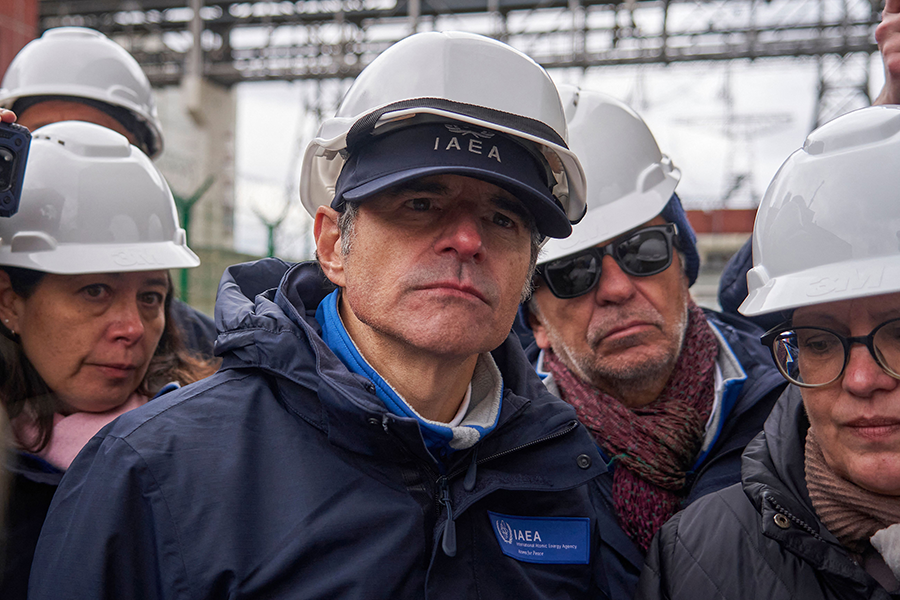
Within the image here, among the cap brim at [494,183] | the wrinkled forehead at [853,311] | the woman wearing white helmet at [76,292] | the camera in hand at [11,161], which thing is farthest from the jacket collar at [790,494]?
the camera in hand at [11,161]

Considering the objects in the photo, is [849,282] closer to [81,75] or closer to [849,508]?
[849,508]

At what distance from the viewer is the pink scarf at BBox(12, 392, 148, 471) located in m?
2.27

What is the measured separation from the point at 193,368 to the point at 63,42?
2.38 metres

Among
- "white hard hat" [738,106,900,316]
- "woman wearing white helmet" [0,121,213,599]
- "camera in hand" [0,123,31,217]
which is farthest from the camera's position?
"woman wearing white helmet" [0,121,213,599]

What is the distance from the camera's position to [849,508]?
1.84 metres

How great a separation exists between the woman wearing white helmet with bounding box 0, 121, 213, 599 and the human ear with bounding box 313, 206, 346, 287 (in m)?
0.73

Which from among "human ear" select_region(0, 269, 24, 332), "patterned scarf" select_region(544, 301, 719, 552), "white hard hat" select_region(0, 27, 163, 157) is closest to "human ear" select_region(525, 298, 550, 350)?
"patterned scarf" select_region(544, 301, 719, 552)

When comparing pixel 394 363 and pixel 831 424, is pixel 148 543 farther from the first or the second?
pixel 831 424

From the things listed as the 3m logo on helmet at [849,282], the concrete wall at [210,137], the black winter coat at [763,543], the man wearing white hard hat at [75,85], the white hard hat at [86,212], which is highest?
the concrete wall at [210,137]

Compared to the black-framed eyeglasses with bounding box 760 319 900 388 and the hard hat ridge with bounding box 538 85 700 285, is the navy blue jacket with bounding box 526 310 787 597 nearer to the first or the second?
the hard hat ridge with bounding box 538 85 700 285

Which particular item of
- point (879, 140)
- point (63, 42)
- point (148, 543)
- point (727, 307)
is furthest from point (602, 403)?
point (63, 42)

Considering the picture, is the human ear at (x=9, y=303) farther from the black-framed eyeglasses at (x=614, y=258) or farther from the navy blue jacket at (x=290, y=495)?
the black-framed eyeglasses at (x=614, y=258)

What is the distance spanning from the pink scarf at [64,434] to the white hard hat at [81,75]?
7.33ft

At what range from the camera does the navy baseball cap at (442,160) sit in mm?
1856
